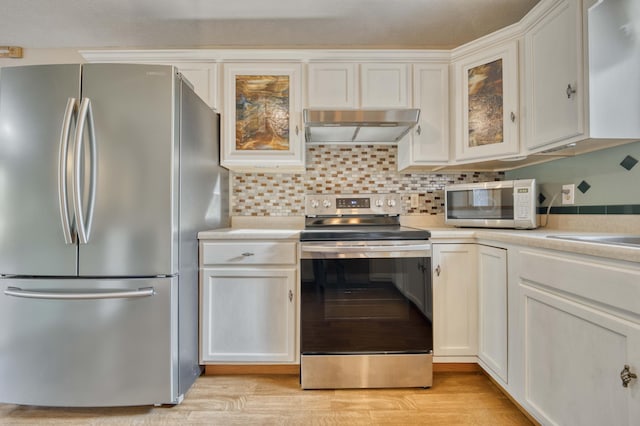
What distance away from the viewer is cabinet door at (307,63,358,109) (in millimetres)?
2090

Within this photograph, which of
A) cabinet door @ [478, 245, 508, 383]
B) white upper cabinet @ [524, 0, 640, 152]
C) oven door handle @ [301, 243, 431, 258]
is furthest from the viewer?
oven door handle @ [301, 243, 431, 258]

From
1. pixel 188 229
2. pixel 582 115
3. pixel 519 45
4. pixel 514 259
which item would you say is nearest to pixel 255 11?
pixel 188 229

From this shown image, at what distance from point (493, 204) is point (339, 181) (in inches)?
42.8

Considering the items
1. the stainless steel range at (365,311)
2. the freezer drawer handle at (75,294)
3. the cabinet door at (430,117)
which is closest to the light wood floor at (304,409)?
the stainless steel range at (365,311)

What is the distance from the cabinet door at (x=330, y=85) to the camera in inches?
82.3

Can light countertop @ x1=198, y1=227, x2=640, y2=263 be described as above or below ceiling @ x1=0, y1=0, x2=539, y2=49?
below

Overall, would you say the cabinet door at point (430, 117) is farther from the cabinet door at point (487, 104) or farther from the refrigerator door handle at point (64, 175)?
the refrigerator door handle at point (64, 175)

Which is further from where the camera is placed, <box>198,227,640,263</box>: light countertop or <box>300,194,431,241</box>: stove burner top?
<box>300,194,431,241</box>: stove burner top

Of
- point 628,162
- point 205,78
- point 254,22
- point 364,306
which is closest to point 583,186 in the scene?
point 628,162

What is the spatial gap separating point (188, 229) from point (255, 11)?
4.84ft

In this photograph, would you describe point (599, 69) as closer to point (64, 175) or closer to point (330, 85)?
point (330, 85)

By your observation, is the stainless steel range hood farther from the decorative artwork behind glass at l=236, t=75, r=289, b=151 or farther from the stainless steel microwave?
the stainless steel microwave

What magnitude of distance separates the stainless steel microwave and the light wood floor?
3.18 feet

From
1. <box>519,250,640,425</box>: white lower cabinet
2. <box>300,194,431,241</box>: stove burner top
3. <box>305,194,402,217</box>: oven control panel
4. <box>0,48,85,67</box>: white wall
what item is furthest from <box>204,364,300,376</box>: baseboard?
<box>0,48,85,67</box>: white wall
